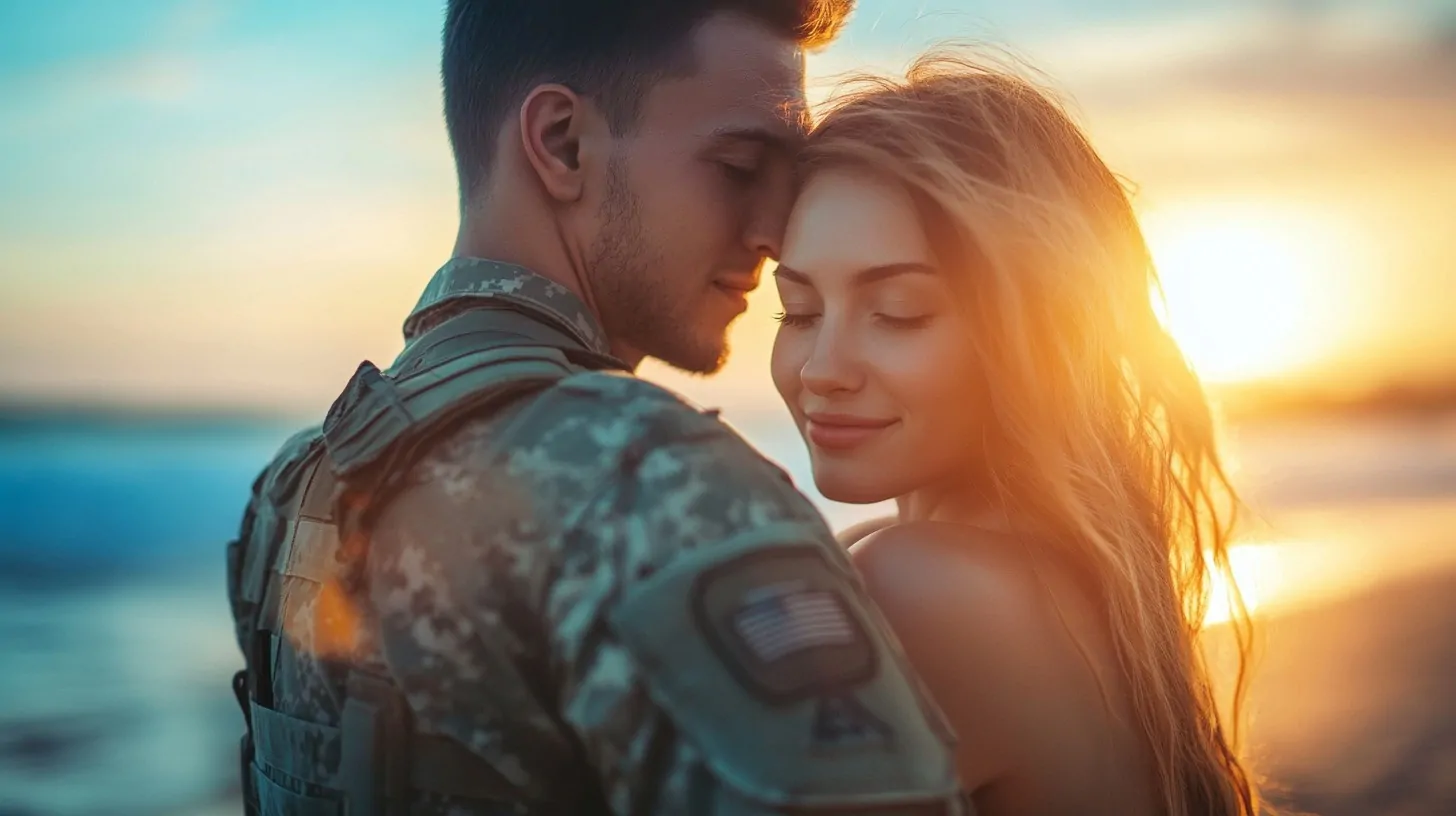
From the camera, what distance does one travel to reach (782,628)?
1.43 meters

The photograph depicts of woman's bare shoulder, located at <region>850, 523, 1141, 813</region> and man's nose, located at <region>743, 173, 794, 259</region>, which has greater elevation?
man's nose, located at <region>743, 173, 794, 259</region>

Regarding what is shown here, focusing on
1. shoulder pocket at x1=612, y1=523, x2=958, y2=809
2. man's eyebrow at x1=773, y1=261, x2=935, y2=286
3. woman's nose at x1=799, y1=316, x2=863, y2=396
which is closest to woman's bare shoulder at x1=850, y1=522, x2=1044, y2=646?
woman's nose at x1=799, y1=316, x2=863, y2=396

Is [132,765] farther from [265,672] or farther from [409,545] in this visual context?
[409,545]

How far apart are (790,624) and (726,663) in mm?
95

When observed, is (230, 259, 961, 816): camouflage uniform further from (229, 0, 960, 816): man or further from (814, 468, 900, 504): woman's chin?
(814, 468, 900, 504): woman's chin

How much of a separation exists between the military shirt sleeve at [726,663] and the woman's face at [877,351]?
2.91 feet

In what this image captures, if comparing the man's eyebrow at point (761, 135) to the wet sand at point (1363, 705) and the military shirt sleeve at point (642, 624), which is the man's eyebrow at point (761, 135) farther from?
the wet sand at point (1363, 705)

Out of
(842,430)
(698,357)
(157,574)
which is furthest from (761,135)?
(157,574)

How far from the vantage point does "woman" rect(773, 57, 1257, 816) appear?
217cm

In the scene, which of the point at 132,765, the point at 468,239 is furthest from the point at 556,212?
the point at 132,765

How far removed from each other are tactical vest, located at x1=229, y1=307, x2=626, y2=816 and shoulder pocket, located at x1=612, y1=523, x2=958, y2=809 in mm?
394

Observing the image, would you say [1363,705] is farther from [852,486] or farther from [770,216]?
[770,216]

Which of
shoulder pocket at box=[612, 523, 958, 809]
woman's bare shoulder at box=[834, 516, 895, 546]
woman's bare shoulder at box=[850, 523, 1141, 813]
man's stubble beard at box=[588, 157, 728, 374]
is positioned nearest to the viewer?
shoulder pocket at box=[612, 523, 958, 809]

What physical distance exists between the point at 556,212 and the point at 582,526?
1.10 m
